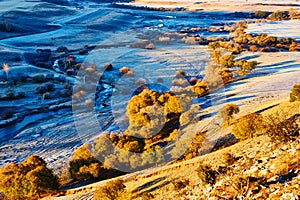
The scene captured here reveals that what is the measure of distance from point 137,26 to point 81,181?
198ft

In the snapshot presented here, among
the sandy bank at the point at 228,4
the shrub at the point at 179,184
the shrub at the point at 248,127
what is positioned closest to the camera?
the shrub at the point at 179,184

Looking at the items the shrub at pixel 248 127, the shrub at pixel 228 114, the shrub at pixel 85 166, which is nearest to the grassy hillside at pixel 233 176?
the shrub at pixel 248 127

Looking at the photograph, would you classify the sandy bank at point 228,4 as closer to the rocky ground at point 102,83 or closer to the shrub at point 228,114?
the rocky ground at point 102,83

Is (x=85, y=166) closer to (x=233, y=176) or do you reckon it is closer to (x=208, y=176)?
(x=208, y=176)

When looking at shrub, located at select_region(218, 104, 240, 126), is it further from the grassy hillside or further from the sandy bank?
the sandy bank

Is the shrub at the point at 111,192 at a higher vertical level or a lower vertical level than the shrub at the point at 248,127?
lower

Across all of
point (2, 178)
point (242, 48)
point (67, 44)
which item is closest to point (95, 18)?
point (67, 44)

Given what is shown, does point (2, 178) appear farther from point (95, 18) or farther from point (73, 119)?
point (95, 18)

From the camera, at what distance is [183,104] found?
22594 millimetres

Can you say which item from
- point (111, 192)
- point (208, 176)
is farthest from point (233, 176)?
point (111, 192)

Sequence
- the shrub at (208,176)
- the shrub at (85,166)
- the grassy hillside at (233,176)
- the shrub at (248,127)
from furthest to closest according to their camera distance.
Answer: the shrub at (85,166) < the shrub at (248,127) < the shrub at (208,176) < the grassy hillside at (233,176)

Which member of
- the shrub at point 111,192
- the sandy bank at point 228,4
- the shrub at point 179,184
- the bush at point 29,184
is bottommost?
the bush at point 29,184

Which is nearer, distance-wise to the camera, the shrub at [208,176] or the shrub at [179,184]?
the shrub at [208,176]

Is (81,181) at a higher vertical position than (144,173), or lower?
lower
